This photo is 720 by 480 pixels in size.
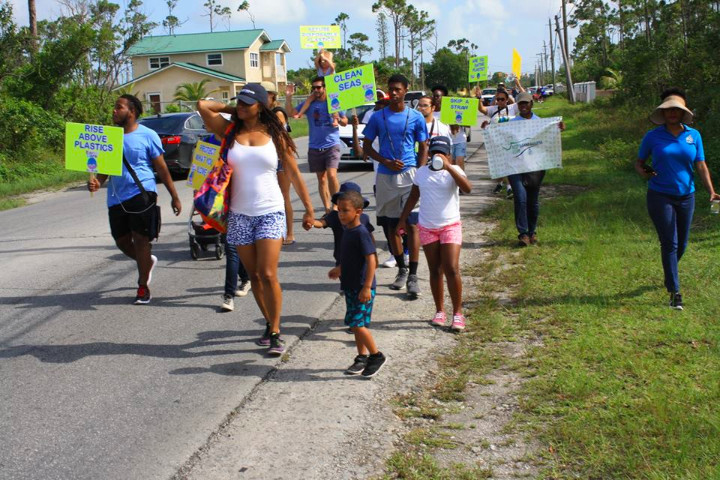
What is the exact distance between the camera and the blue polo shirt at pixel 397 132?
724 cm

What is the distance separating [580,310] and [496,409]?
2052mm

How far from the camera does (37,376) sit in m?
5.22

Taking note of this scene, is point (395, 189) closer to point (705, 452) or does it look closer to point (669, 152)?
point (669, 152)

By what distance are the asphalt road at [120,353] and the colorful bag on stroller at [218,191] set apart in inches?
42.4

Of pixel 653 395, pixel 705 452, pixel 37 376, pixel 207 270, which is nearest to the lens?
pixel 705 452

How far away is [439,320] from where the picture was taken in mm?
6246

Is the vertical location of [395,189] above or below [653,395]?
above

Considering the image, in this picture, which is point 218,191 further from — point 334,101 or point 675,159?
point 334,101

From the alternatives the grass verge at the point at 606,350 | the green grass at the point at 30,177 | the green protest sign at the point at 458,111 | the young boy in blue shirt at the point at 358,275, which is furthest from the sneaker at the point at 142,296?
the green grass at the point at 30,177

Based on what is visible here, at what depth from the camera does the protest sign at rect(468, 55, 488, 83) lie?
1570cm

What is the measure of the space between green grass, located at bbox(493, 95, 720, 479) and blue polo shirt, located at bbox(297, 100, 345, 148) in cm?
249

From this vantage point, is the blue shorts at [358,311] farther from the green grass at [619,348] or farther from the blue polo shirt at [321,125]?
the blue polo shirt at [321,125]

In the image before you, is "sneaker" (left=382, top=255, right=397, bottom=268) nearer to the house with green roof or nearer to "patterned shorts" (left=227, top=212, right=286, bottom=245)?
"patterned shorts" (left=227, top=212, right=286, bottom=245)

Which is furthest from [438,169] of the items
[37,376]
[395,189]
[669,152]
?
[37,376]
